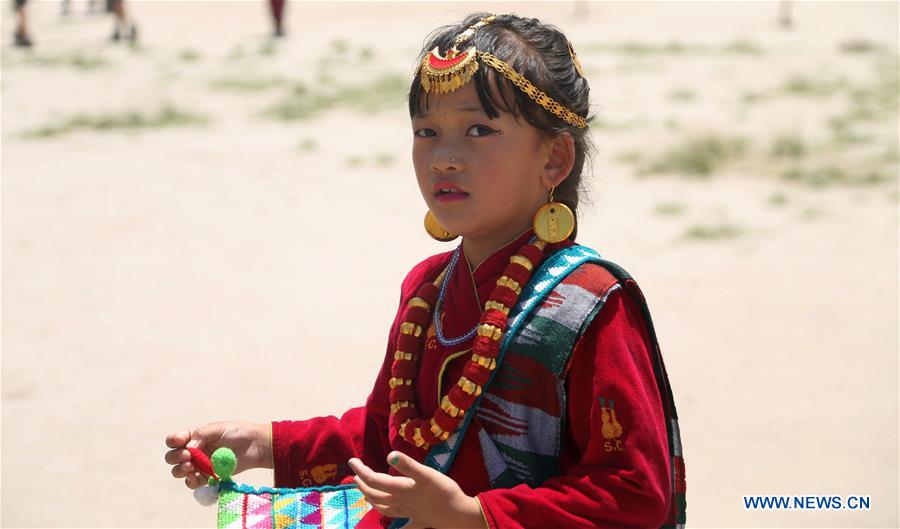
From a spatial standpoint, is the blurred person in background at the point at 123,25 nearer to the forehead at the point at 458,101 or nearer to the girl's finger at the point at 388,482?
the forehead at the point at 458,101

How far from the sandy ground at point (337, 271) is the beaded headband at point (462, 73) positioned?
1.20 ft

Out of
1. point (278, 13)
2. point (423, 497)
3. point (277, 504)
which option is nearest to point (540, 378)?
point (423, 497)

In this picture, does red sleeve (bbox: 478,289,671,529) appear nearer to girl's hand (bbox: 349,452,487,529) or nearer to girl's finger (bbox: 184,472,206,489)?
girl's hand (bbox: 349,452,487,529)

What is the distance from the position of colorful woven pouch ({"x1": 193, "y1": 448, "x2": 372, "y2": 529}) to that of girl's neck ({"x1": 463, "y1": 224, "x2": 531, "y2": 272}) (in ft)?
1.78

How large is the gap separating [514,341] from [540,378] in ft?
0.29

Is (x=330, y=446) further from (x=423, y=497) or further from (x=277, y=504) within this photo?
(x=423, y=497)

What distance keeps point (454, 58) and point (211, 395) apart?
3.48m

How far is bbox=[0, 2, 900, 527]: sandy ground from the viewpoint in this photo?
458 centimetres

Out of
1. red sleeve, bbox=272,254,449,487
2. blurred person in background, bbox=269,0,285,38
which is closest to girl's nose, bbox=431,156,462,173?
red sleeve, bbox=272,254,449,487

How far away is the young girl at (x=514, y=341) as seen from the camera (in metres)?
1.90

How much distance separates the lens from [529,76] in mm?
2068

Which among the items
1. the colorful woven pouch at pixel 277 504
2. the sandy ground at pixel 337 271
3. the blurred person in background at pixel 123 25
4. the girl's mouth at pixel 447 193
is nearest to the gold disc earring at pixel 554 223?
the girl's mouth at pixel 447 193

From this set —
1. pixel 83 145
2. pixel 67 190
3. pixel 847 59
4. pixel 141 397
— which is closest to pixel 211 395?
pixel 141 397

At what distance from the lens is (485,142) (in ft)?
6.72
